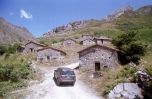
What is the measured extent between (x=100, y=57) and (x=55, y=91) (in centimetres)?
1307

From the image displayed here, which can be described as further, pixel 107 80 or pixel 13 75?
pixel 13 75

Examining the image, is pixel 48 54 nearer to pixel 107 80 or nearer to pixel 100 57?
pixel 100 57

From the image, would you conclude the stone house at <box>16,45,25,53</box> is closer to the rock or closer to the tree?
the tree

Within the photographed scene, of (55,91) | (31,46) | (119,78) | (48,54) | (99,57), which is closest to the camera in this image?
(55,91)

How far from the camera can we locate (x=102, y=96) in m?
30.1

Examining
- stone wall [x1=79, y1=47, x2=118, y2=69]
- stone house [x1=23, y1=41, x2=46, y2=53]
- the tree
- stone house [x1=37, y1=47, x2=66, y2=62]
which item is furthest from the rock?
stone house [x1=23, y1=41, x2=46, y2=53]

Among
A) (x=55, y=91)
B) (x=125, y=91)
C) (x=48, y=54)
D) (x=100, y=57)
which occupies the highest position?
(x=48, y=54)

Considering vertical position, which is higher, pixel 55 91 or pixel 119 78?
pixel 119 78

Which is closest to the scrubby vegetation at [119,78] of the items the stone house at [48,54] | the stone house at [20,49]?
the stone house at [48,54]

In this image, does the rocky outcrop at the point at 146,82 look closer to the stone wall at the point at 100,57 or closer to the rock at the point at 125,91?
the rock at the point at 125,91

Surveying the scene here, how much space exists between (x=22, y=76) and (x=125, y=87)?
54.2ft

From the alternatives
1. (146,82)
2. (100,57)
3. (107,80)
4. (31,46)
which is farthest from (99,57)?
(31,46)

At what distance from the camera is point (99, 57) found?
1693 inches

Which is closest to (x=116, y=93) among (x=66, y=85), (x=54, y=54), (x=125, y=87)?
(x=125, y=87)
